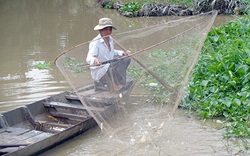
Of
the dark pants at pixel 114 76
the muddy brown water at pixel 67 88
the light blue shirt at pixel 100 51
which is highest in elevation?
the light blue shirt at pixel 100 51

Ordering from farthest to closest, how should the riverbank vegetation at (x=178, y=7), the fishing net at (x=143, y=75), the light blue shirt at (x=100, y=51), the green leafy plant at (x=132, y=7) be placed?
1. the green leafy plant at (x=132, y=7)
2. the riverbank vegetation at (x=178, y=7)
3. the light blue shirt at (x=100, y=51)
4. the fishing net at (x=143, y=75)

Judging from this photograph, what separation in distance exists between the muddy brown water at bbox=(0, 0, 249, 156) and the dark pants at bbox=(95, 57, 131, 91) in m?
0.52

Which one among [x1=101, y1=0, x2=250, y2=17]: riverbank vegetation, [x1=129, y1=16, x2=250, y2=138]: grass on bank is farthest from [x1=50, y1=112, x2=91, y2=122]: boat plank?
[x1=101, y1=0, x2=250, y2=17]: riverbank vegetation

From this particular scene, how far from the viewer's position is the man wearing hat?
6004 millimetres

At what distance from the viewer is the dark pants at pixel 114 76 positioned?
19.8 feet

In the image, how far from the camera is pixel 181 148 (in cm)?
598

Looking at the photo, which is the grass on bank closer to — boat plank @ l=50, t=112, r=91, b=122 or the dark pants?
the dark pants

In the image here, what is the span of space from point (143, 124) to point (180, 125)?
2.22ft

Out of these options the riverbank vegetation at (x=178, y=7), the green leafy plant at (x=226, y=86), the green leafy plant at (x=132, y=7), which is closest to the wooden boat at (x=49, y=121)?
the green leafy plant at (x=226, y=86)

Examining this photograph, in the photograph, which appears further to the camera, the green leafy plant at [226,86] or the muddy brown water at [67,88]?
the green leafy plant at [226,86]

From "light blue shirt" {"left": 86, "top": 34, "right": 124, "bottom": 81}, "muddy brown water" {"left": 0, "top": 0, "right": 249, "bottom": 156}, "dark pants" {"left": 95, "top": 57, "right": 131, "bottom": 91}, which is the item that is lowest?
"muddy brown water" {"left": 0, "top": 0, "right": 249, "bottom": 156}

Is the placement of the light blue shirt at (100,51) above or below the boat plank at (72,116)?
above

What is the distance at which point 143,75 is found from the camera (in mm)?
6809

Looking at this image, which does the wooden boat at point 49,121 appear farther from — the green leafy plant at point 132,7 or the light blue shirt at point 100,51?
the green leafy plant at point 132,7
